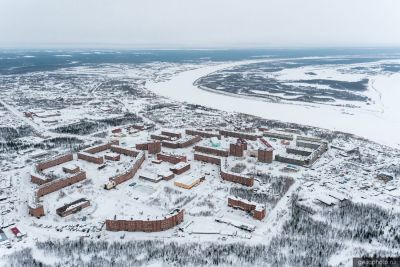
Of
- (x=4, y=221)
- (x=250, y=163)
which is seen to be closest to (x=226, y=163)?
(x=250, y=163)

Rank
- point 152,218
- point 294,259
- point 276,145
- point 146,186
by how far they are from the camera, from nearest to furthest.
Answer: point 294,259 → point 152,218 → point 146,186 → point 276,145

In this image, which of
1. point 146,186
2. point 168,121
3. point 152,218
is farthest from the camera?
point 168,121

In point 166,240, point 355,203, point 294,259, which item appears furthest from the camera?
point 355,203

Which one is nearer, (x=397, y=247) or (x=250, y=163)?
(x=397, y=247)

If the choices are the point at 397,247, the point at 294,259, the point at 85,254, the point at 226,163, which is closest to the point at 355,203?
the point at 397,247

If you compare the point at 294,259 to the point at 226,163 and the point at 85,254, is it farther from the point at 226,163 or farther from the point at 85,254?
the point at 226,163

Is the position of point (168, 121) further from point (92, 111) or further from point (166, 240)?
point (166, 240)
